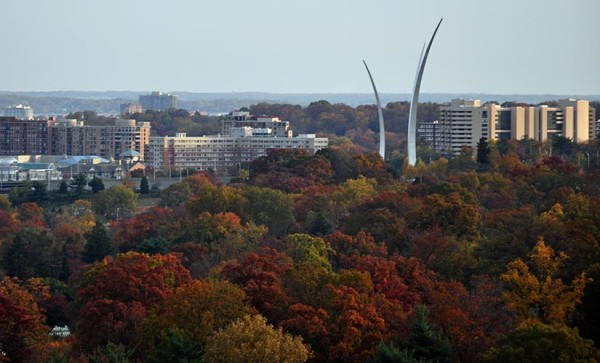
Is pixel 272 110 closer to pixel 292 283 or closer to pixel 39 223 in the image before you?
pixel 39 223

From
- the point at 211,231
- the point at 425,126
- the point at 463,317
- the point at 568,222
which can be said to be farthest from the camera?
the point at 425,126

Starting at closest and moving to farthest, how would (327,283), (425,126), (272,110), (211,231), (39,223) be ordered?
(327,283), (211,231), (39,223), (425,126), (272,110)

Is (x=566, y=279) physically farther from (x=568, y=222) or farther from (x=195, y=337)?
(x=195, y=337)

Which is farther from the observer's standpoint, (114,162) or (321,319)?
(114,162)

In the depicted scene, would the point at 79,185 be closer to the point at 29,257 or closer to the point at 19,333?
the point at 29,257

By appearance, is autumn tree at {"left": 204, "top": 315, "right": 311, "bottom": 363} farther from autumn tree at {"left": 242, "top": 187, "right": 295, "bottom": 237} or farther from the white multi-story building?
the white multi-story building

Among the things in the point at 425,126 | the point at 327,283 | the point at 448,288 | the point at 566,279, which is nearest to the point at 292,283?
the point at 327,283
